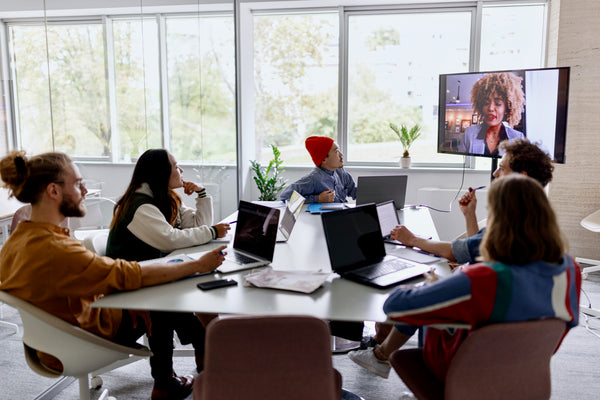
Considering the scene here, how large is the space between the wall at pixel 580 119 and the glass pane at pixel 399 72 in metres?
1.05

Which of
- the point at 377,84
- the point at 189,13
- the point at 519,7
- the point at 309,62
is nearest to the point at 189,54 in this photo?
the point at 189,13

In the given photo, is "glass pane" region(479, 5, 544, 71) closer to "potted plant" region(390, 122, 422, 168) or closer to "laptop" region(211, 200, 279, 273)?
"potted plant" region(390, 122, 422, 168)

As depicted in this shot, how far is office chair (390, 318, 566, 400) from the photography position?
58.7 inches

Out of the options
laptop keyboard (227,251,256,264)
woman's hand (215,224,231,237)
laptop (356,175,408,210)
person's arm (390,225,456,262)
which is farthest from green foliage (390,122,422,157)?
laptop keyboard (227,251,256,264)

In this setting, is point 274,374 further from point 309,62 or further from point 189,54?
point 309,62

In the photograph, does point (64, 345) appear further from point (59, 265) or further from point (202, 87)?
point (202, 87)

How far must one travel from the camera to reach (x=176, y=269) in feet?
6.80

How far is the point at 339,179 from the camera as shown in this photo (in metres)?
4.34

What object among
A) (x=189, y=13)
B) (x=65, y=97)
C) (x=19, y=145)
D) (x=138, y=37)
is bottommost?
(x=19, y=145)

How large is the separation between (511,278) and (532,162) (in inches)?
40.3

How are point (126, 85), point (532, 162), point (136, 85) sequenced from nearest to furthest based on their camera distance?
point (532, 162)
point (126, 85)
point (136, 85)

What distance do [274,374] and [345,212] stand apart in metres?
0.93

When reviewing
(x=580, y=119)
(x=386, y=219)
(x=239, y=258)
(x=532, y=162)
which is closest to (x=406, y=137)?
(x=580, y=119)

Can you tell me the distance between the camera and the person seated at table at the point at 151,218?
2.49m
